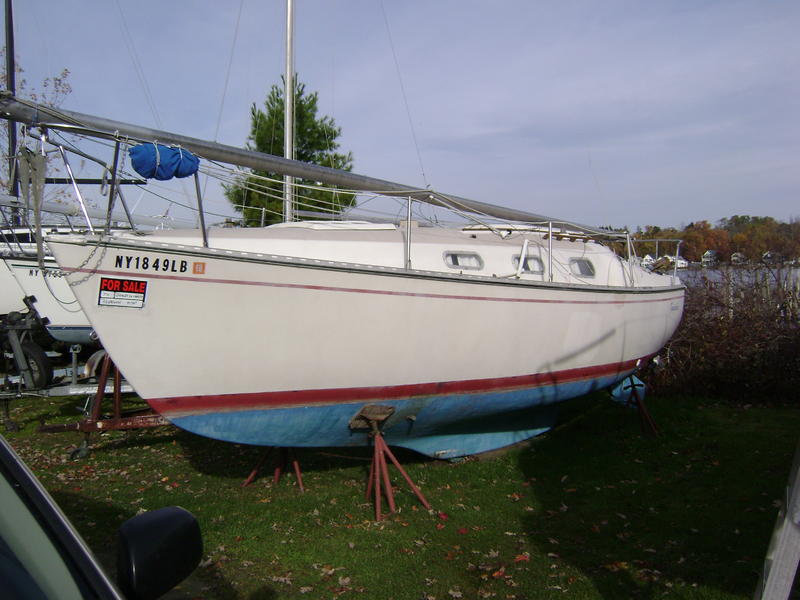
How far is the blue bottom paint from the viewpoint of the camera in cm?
543

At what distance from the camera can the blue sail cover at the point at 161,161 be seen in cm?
474

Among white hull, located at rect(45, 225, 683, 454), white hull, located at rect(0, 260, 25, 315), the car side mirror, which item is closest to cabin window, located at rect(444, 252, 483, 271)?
white hull, located at rect(45, 225, 683, 454)

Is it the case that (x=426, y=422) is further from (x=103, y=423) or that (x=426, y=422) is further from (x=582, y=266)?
(x=103, y=423)

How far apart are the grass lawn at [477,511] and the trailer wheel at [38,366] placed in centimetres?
Result: 67

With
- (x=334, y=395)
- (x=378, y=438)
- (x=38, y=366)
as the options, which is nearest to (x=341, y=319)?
(x=334, y=395)

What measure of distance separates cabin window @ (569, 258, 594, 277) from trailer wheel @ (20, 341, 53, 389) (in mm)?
7298

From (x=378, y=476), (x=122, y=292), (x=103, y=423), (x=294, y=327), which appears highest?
(x=122, y=292)

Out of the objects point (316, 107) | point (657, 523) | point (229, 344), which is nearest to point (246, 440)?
point (229, 344)

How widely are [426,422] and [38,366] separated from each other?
5937 millimetres

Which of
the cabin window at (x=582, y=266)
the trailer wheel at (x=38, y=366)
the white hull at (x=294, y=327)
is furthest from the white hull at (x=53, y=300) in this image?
the cabin window at (x=582, y=266)

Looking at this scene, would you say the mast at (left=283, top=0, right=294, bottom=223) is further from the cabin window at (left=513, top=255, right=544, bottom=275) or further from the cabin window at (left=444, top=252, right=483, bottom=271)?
the cabin window at (left=513, top=255, right=544, bottom=275)

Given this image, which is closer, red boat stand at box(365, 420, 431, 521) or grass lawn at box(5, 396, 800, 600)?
grass lawn at box(5, 396, 800, 600)

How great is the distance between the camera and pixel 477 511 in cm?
591

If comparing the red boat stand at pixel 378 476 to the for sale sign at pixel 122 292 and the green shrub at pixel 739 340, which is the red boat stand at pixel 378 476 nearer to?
the for sale sign at pixel 122 292
